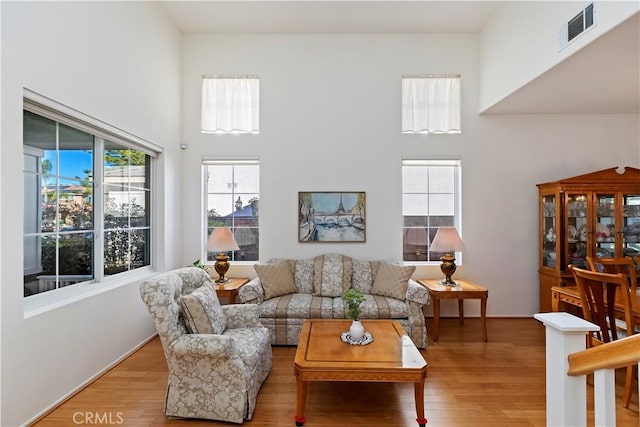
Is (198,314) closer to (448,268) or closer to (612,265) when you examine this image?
(448,268)

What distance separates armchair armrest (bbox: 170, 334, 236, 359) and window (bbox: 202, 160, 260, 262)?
2383 mm

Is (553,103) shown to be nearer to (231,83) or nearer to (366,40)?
(366,40)

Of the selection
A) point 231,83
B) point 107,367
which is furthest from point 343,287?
point 231,83

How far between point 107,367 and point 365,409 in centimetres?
233

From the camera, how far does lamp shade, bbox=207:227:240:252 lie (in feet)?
12.8

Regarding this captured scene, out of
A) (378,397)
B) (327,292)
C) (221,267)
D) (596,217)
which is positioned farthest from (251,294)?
(596,217)

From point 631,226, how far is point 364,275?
3.21 meters

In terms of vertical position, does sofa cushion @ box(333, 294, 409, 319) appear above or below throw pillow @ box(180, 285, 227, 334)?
below

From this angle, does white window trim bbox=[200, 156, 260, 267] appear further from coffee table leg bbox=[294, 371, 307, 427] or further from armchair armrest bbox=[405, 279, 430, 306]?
coffee table leg bbox=[294, 371, 307, 427]

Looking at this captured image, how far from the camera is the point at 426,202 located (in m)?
4.55

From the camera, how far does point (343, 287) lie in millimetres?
3934

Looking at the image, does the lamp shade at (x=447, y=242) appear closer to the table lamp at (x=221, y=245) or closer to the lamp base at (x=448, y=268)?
the lamp base at (x=448, y=268)

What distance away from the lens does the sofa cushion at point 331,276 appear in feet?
12.8

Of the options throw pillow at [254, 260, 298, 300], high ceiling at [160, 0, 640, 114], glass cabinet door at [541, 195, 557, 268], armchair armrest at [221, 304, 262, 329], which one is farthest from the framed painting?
glass cabinet door at [541, 195, 557, 268]
